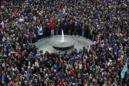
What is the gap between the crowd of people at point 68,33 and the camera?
1097 inches

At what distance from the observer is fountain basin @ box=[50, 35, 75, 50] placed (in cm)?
3453

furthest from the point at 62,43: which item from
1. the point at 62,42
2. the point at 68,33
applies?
the point at 68,33

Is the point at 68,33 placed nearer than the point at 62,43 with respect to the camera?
No

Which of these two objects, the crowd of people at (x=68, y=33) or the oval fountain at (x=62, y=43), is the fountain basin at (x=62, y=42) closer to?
the oval fountain at (x=62, y=43)

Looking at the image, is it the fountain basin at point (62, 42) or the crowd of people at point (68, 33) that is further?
the fountain basin at point (62, 42)

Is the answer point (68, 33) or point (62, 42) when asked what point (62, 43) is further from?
point (68, 33)

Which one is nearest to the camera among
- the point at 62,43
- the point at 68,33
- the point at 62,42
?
the point at 62,43

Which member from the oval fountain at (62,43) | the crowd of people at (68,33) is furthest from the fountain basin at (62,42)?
the crowd of people at (68,33)

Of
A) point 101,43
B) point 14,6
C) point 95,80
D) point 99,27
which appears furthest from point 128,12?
point 95,80

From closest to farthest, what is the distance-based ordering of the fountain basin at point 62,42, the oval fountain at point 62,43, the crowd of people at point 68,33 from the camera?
the crowd of people at point 68,33 → the fountain basin at point 62,42 → the oval fountain at point 62,43

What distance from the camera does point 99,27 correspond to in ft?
117

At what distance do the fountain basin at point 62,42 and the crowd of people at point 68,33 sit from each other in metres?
0.72

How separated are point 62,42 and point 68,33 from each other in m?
2.65

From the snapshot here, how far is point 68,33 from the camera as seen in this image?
1495 inches
